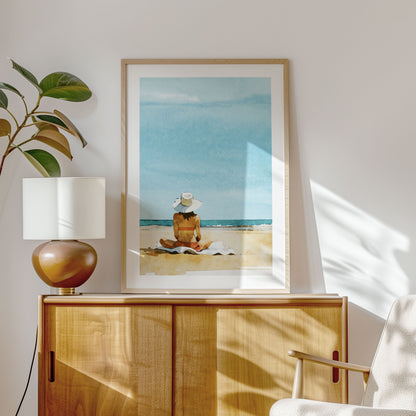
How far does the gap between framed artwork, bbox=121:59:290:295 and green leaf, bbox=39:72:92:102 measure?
0.73 ft

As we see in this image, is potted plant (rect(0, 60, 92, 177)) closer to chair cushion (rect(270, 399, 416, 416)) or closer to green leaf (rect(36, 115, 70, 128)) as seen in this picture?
green leaf (rect(36, 115, 70, 128))

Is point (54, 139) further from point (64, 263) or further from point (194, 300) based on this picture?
point (194, 300)

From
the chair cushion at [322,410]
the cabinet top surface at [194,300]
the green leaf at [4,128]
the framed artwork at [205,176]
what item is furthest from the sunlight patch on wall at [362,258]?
the green leaf at [4,128]

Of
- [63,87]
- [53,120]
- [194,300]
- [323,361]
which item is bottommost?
[323,361]

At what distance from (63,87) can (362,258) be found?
5.60ft

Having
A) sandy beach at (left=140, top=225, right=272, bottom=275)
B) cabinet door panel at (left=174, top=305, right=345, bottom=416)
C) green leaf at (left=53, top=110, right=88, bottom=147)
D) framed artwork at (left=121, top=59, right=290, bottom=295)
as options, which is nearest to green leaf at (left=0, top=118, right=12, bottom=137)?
green leaf at (left=53, top=110, right=88, bottom=147)

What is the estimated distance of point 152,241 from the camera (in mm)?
2672

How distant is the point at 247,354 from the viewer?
230cm

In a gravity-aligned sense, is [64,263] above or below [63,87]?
below

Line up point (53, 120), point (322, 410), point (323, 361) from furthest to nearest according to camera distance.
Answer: point (53, 120) → point (323, 361) → point (322, 410)

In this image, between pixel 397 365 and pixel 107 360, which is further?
pixel 107 360

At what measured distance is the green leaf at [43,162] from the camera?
8.39 ft

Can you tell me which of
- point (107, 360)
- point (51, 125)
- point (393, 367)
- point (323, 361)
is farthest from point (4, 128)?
point (393, 367)

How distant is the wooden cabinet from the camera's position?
2.29m
